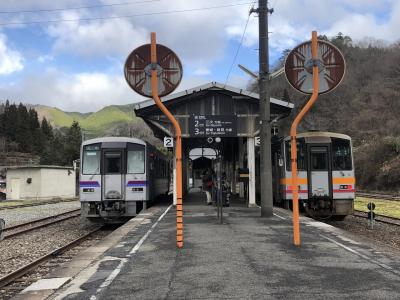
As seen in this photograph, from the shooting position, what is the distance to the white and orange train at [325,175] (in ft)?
54.7

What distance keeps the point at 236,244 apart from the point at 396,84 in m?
67.9

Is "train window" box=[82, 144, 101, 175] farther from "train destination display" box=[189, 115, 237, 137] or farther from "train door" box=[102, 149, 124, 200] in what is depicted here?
"train destination display" box=[189, 115, 237, 137]

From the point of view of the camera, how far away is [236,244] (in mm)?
9609

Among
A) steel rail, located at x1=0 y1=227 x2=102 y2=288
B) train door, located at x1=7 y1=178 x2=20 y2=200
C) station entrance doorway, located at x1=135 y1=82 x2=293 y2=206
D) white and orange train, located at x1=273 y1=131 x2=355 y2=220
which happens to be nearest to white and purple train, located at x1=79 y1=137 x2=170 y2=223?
station entrance doorway, located at x1=135 y1=82 x2=293 y2=206

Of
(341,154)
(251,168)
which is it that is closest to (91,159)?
(251,168)

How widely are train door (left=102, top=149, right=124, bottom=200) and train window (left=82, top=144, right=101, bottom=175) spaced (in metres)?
A: 0.25

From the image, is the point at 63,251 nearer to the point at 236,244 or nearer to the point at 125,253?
the point at 125,253

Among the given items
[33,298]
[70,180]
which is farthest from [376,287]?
[70,180]

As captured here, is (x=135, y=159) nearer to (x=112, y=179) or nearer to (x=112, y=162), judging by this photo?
(x=112, y=162)

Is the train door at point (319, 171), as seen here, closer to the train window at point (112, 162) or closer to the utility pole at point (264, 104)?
Answer: the utility pole at point (264, 104)

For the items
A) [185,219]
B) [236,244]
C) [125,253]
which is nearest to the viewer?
[125,253]

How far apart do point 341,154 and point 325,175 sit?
0.96 meters

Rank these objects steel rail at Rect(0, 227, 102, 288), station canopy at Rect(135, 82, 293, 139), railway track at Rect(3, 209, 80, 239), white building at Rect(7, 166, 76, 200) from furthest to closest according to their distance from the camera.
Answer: white building at Rect(7, 166, 76, 200)
station canopy at Rect(135, 82, 293, 139)
railway track at Rect(3, 209, 80, 239)
steel rail at Rect(0, 227, 102, 288)

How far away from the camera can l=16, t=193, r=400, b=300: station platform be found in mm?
6117
